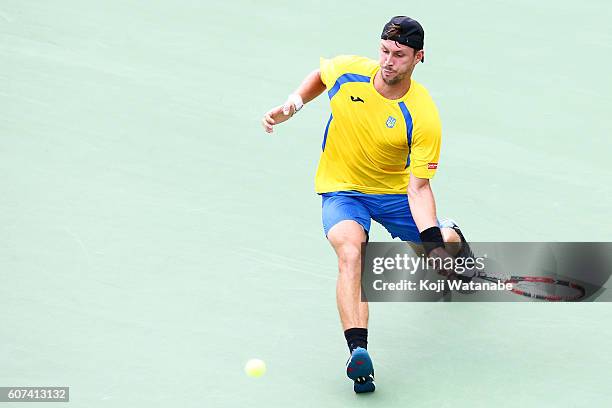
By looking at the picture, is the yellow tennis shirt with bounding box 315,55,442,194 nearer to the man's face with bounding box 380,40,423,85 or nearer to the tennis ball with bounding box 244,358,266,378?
the man's face with bounding box 380,40,423,85

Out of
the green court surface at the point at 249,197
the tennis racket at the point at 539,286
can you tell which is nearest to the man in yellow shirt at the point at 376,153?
the tennis racket at the point at 539,286

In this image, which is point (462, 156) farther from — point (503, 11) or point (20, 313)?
point (20, 313)

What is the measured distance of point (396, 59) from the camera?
7.64 metres

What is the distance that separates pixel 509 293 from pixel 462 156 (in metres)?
2.03

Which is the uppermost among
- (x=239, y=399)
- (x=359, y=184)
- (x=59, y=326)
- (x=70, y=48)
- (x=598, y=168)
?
(x=70, y=48)

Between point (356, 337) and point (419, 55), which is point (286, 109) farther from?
point (356, 337)

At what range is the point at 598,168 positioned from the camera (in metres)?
10.1

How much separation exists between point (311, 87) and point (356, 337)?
1.86 meters

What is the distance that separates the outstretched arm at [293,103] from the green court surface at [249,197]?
1.18m

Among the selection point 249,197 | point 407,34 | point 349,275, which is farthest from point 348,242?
point 249,197

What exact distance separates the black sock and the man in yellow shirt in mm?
30

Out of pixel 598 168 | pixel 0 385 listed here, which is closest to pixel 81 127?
pixel 0 385

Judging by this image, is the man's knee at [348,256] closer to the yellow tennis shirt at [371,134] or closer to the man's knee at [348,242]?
the man's knee at [348,242]

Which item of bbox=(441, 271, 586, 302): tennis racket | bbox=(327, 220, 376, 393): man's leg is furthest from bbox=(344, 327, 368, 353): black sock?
bbox=(441, 271, 586, 302): tennis racket
